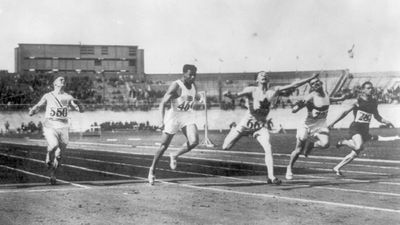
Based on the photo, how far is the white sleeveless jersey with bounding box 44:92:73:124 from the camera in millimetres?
11875

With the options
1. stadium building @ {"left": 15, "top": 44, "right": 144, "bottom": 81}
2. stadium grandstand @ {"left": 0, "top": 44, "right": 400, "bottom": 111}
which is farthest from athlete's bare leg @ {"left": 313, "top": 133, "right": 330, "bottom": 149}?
stadium building @ {"left": 15, "top": 44, "right": 144, "bottom": 81}

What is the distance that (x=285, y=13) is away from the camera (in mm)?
15141

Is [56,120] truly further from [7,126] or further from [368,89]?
[7,126]

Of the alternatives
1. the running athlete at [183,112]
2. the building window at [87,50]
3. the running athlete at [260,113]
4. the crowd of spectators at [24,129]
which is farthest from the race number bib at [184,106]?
the building window at [87,50]

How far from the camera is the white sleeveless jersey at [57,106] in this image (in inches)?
468

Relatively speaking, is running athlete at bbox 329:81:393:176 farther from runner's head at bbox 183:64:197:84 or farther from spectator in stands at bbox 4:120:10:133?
spectator in stands at bbox 4:120:10:133

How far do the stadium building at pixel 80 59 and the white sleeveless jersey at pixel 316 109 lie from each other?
177ft

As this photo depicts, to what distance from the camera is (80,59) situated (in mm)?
70688

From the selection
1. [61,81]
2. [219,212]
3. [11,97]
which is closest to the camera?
[219,212]

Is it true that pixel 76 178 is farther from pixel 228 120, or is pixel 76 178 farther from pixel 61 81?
pixel 228 120

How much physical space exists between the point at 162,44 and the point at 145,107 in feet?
150

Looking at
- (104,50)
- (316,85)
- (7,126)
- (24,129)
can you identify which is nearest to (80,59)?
(104,50)

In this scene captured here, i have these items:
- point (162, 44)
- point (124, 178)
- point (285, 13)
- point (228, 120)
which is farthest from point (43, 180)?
point (228, 120)

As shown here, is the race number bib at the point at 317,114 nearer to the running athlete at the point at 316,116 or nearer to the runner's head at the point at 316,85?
the running athlete at the point at 316,116
